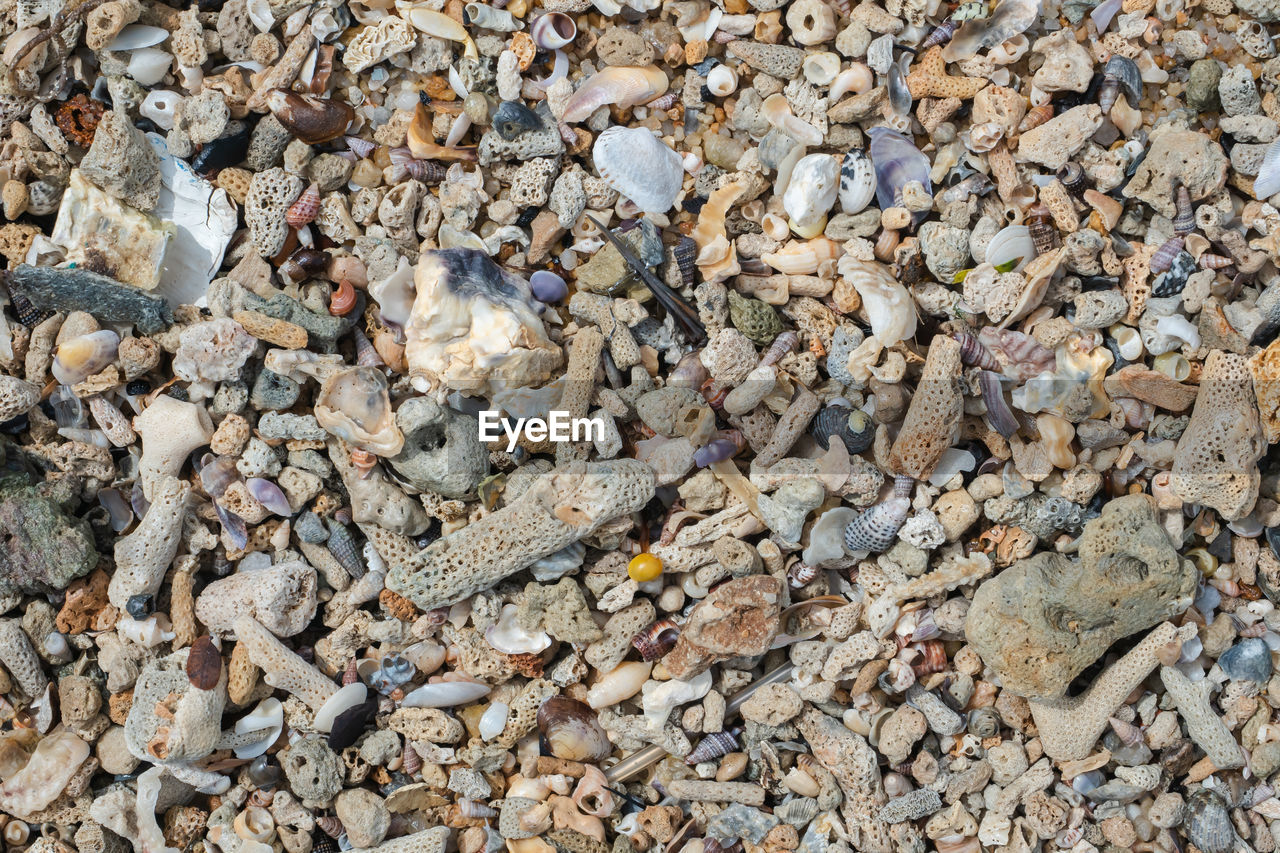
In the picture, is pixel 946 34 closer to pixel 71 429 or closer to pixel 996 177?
pixel 996 177

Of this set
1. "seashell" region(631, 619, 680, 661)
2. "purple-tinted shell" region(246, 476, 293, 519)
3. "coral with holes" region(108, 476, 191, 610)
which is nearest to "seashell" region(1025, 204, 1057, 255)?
"seashell" region(631, 619, 680, 661)

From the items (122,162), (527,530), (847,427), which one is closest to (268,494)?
(527,530)

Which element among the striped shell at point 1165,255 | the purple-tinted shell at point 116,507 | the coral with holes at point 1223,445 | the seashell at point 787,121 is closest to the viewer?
the coral with holes at point 1223,445

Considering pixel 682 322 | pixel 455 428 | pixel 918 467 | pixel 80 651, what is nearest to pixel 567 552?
pixel 455 428

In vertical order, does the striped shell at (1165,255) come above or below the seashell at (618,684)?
above

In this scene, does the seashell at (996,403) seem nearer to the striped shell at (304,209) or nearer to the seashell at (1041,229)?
the seashell at (1041,229)

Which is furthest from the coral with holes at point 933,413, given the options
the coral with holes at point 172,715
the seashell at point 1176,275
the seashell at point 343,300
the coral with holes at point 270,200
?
the coral with holes at point 172,715

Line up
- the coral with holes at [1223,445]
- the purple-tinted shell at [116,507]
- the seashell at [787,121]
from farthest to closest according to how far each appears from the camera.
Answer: the purple-tinted shell at [116,507], the seashell at [787,121], the coral with holes at [1223,445]
